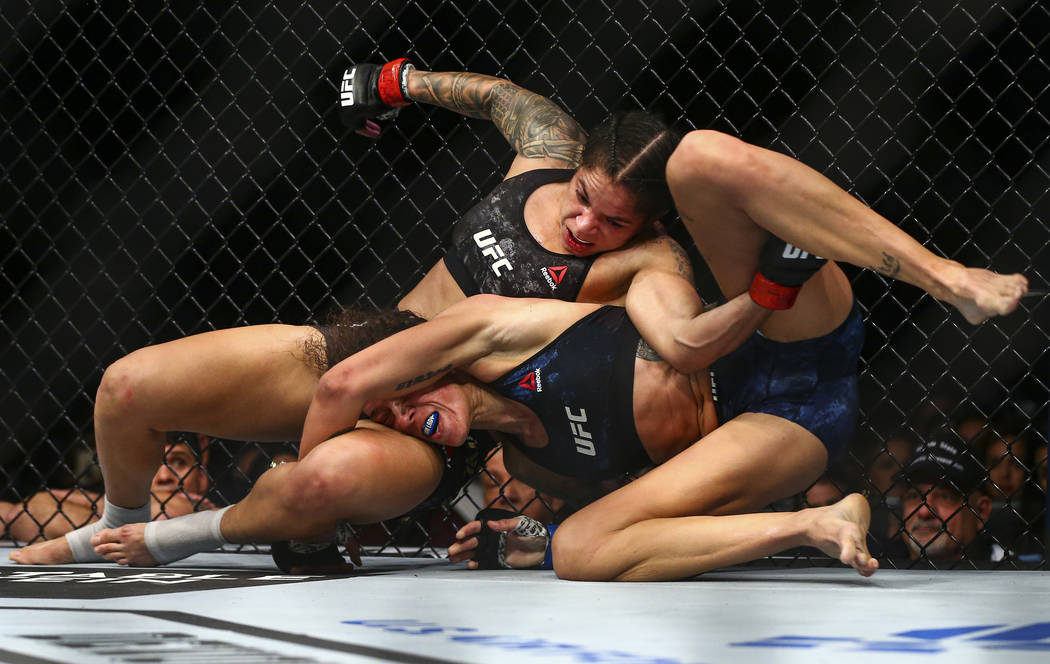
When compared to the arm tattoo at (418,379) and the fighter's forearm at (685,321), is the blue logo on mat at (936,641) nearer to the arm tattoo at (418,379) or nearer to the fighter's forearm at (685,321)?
the fighter's forearm at (685,321)

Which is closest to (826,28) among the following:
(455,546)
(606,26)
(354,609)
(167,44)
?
(606,26)

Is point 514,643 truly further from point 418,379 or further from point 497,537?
point 497,537

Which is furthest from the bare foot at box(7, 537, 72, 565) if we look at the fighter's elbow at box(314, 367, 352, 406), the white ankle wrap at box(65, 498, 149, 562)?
the fighter's elbow at box(314, 367, 352, 406)

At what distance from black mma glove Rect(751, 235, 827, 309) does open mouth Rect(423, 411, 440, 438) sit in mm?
517

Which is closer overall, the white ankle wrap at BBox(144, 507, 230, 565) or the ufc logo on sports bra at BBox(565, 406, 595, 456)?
the ufc logo on sports bra at BBox(565, 406, 595, 456)

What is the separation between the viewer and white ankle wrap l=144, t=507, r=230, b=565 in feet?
5.80

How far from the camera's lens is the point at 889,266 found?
138cm

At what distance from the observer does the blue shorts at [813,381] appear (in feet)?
5.28

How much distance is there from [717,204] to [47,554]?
1.31m

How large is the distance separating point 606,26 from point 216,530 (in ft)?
4.97


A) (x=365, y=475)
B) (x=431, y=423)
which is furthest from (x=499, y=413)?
(x=365, y=475)

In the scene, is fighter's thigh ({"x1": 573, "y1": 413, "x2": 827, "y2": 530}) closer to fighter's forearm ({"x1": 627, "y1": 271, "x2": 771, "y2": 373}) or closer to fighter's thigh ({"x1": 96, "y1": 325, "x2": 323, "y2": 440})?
fighter's forearm ({"x1": 627, "y1": 271, "x2": 771, "y2": 373})

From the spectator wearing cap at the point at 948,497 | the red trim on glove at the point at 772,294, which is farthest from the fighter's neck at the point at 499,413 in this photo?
the spectator wearing cap at the point at 948,497

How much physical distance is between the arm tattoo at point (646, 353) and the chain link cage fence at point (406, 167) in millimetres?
832
